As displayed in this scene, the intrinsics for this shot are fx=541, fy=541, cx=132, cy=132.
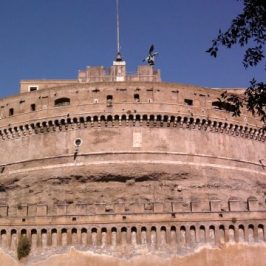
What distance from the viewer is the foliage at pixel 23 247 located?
16.2 m

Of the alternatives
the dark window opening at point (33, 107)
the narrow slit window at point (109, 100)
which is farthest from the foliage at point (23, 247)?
the dark window opening at point (33, 107)

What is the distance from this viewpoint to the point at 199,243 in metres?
16.2

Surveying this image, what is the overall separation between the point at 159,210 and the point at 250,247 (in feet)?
9.65

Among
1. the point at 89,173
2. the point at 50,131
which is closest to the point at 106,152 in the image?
the point at 89,173

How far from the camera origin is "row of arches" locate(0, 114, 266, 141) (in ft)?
80.0

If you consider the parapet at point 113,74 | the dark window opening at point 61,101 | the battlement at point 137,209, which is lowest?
the battlement at point 137,209

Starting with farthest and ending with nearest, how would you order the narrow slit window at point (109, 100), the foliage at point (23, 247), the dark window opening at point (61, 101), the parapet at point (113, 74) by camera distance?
the parapet at point (113, 74) < the dark window opening at point (61, 101) < the narrow slit window at point (109, 100) < the foliage at point (23, 247)

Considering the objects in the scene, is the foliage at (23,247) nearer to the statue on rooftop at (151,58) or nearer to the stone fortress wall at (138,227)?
the stone fortress wall at (138,227)

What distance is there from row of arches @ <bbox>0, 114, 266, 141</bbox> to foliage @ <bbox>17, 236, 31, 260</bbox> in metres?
8.91

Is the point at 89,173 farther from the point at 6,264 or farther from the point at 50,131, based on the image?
the point at 6,264

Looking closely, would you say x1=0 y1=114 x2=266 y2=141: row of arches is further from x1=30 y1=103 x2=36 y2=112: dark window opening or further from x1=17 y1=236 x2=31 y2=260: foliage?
x1=17 y1=236 x2=31 y2=260: foliage

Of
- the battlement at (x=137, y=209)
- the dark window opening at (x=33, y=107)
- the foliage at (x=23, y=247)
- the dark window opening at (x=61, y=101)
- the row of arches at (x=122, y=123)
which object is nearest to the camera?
the foliage at (x=23, y=247)

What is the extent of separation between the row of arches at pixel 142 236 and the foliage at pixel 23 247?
14 cm

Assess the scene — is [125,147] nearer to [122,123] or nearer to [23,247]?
[122,123]
